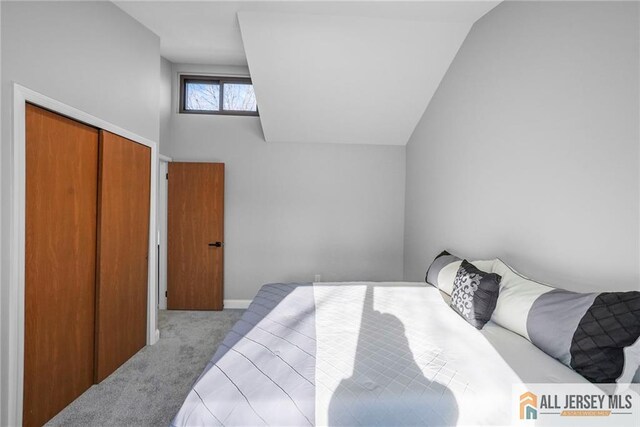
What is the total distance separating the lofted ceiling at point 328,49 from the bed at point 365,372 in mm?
2243

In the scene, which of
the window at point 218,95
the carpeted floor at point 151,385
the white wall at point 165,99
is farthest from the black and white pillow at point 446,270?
A: the white wall at point 165,99

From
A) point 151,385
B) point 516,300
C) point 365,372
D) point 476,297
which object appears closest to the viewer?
point 365,372

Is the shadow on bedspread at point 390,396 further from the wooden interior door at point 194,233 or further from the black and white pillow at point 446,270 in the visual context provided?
the wooden interior door at point 194,233

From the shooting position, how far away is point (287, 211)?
3.61 m

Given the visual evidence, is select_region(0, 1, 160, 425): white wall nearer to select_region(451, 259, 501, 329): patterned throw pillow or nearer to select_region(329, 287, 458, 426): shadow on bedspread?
select_region(329, 287, 458, 426): shadow on bedspread

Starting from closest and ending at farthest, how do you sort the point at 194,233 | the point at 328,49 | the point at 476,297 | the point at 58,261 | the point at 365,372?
the point at 365,372 < the point at 476,297 < the point at 58,261 < the point at 328,49 < the point at 194,233

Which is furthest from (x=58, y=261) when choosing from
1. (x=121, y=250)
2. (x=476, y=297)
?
(x=476, y=297)

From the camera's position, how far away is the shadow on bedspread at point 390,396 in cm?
89

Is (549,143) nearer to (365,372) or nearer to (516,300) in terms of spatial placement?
(516,300)

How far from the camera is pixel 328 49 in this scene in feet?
7.86

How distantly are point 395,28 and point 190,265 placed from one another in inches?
135

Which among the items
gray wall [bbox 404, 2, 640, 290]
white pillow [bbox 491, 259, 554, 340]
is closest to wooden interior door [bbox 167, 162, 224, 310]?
gray wall [bbox 404, 2, 640, 290]

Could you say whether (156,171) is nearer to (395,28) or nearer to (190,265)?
(190,265)

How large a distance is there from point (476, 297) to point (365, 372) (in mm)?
839
